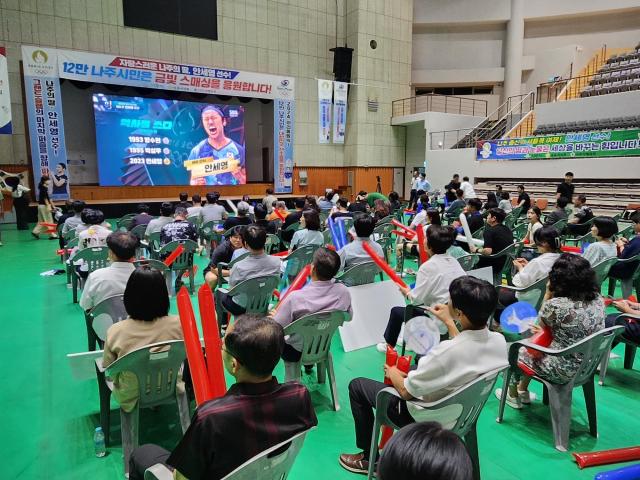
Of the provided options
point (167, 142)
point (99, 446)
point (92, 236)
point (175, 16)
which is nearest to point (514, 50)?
point (175, 16)


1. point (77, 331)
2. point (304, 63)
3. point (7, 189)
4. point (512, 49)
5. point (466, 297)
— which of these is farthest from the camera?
point (512, 49)

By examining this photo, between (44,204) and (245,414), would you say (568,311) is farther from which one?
(44,204)

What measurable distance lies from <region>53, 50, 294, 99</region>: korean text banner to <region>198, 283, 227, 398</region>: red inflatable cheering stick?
12.8m

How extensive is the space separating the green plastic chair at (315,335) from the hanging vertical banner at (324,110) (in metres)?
13.9

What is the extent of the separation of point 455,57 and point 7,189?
17.5 meters

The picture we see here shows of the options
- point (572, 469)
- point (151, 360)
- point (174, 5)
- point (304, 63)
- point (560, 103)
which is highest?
point (174, 5)

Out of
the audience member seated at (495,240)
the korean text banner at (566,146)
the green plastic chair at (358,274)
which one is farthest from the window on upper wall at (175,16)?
the green plastic chair at (358,274)

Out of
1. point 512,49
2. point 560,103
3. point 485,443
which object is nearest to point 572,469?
point 485,443

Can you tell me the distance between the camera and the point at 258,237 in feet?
11.6

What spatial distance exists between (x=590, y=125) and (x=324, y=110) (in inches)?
337

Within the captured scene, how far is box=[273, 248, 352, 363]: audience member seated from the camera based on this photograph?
2.65 meters

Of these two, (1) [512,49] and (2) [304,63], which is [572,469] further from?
(1) [512,49]

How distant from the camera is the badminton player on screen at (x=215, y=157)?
46.2 feet

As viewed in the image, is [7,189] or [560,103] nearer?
[7,189]
